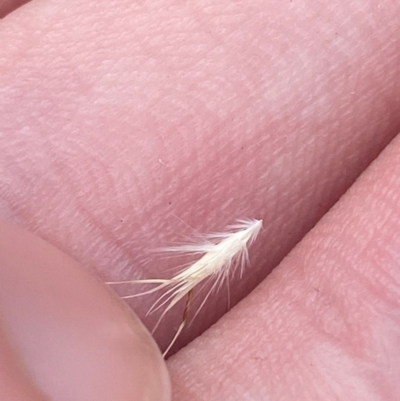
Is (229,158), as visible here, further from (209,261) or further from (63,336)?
(63,336)

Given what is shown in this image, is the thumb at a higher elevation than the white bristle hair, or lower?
higher

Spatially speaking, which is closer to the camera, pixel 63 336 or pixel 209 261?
pixel 63 336

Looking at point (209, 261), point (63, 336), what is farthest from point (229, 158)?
point (63, 336)

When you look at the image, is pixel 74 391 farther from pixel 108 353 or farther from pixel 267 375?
pixel 267 375

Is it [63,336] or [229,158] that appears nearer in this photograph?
[63,336]

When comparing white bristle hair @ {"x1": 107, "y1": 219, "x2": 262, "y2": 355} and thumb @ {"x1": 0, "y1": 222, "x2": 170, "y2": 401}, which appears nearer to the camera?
thumb @ {"x1": 0, "y1": 222, "x2": 170, "y2": 401}
